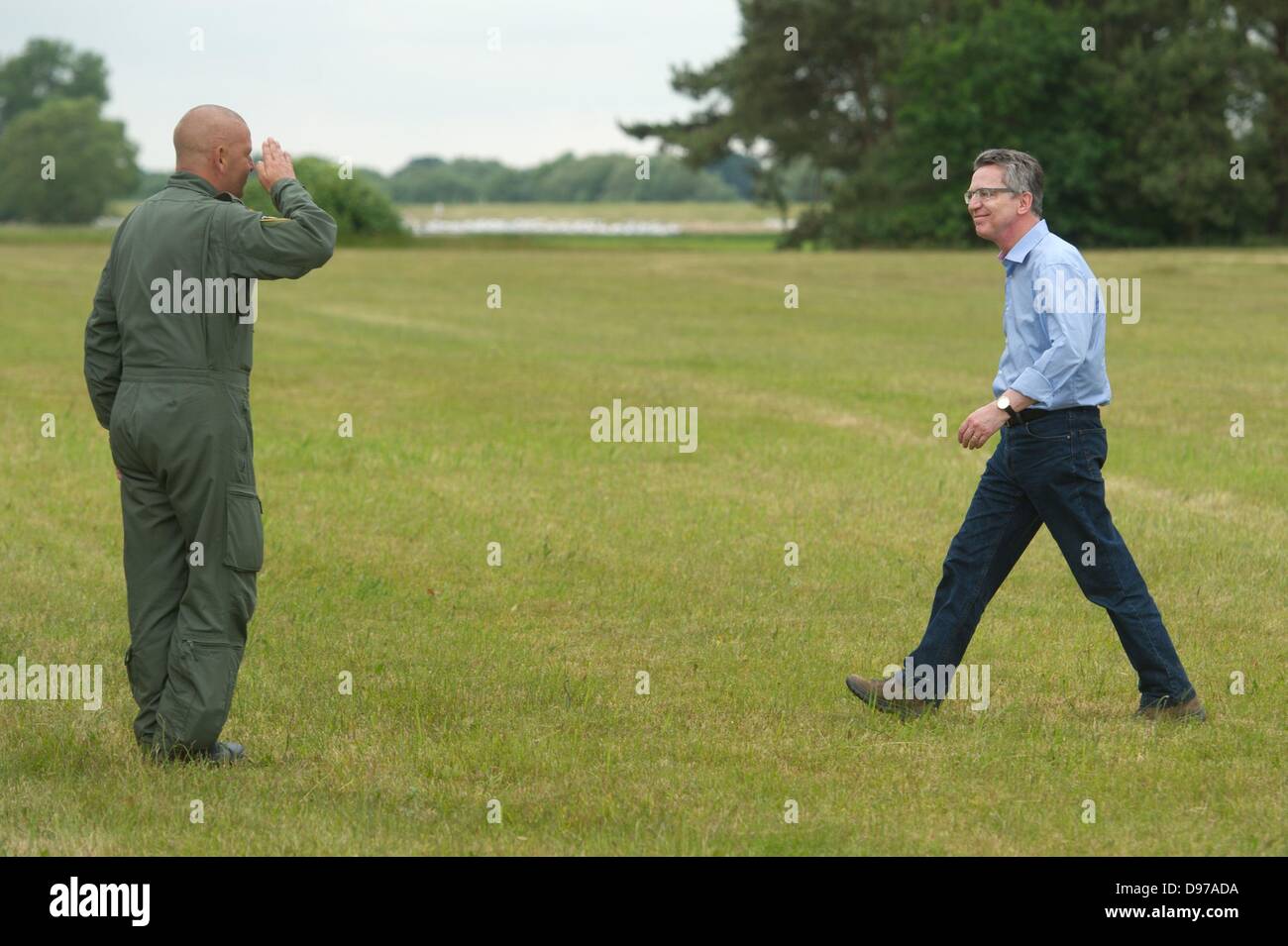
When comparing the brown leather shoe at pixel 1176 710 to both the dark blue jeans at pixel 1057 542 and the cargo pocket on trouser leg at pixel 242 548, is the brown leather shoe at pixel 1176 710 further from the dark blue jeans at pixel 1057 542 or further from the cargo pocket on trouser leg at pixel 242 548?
the cargo pocket on trouser leg at pixel 242 548

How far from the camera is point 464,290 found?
44406 millimetres

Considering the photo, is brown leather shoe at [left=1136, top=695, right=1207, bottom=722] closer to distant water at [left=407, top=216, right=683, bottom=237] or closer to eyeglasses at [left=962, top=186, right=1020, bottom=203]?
eyeglasses at [left=962, top=186, right=1020, bottom=203]

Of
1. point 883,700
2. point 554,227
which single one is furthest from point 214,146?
point 554,227

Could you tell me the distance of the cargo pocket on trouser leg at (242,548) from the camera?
243 inches

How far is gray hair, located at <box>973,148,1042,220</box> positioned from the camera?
6.68 meters

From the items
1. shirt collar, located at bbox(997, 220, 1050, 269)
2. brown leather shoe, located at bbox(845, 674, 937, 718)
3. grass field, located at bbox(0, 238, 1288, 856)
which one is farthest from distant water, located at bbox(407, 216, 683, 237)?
shirt collar, located at bbox(997, 220, 1050, 269)

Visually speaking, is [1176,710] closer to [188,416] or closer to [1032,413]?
[1032,413]

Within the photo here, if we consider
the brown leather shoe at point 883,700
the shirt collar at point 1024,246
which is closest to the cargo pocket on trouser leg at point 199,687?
the brown leather shoe at point 883,700

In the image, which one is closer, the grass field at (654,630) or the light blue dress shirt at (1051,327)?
the grass field at (654,630)

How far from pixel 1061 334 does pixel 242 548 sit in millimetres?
3268

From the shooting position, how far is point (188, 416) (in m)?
6.07

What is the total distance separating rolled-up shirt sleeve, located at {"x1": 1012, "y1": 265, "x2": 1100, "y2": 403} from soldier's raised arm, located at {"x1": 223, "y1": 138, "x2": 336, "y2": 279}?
2.76 metres

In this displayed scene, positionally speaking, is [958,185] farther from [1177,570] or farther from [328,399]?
[1177,570]
